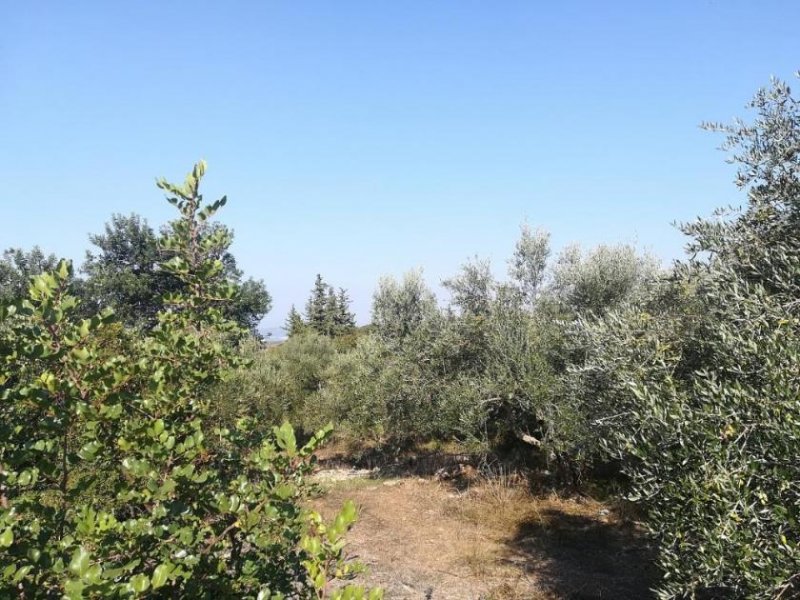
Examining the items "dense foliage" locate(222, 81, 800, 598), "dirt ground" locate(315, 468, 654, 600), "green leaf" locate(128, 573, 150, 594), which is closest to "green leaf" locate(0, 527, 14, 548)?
"green leaf" locate(128, 573, 150, 594)

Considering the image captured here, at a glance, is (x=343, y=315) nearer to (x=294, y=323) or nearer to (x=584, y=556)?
(x=294, y=323)

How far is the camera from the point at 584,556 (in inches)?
473

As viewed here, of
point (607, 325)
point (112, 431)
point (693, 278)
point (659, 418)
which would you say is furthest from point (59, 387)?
point (693, 278)

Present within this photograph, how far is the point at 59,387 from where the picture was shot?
265 cm

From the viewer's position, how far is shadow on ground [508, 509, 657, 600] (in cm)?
1019

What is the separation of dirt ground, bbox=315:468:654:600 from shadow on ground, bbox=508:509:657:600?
0.02m

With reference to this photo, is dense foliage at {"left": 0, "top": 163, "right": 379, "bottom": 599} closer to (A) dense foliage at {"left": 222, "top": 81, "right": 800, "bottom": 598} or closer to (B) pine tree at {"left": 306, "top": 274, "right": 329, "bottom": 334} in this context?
(A) dense foliage at {"left": 222, "top": 81, "right": 800, "bottom": 598}

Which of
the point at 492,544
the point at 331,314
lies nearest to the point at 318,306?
the point at 331,314

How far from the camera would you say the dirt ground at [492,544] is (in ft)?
34.3

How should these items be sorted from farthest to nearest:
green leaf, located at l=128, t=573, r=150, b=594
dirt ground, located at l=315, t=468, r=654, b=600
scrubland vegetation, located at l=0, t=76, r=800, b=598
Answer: dirt ground, located at l=315, t=468, r=654, b=600, scrubland vegetation, located at l=0, t=76, r=800, b=598, green leaf, located at l=128, t=573, r=150, b=594

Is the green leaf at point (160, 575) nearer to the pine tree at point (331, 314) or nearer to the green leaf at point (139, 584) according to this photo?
the green leaf at point (139, 584)

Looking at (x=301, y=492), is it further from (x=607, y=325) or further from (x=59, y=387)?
(x=607, y=325)

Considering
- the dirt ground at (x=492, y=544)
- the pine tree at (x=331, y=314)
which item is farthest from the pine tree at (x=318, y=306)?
the dirt ground at (x=492, y=544)

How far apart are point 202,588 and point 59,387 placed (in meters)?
1.35
